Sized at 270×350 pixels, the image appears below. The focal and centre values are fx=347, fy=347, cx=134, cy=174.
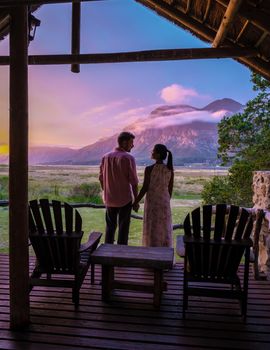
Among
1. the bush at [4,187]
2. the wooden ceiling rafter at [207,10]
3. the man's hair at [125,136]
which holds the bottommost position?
the bush at [4,187]

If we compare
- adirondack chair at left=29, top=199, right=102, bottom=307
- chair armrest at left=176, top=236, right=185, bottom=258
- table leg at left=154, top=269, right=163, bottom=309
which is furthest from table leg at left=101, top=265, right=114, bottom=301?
chair armrest at left=176, top=236, right=185, bottom=258

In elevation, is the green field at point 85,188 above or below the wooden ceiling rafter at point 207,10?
below

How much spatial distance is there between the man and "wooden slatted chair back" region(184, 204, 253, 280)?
3.68ft

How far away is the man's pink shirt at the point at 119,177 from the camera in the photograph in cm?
374

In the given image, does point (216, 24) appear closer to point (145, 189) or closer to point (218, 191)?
point (145, 189)

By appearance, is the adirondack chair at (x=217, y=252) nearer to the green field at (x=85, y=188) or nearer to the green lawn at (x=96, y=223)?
the green lawn at (x=96, y=223)

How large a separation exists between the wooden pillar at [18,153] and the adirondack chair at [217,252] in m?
1.22

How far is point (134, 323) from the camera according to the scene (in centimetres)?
255

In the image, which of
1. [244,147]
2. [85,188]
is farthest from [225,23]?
[85,188]

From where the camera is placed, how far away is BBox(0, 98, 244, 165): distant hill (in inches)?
388

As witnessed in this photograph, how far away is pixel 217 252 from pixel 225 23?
95.6 inches

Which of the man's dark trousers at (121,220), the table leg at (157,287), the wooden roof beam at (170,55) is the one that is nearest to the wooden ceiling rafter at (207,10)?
the wooden roof beam at (170,55)

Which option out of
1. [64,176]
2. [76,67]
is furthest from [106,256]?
[64,176]

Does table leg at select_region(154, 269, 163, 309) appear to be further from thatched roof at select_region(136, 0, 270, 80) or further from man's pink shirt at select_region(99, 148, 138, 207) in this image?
thatched roof at select_region(136, 0, 270, 80)
